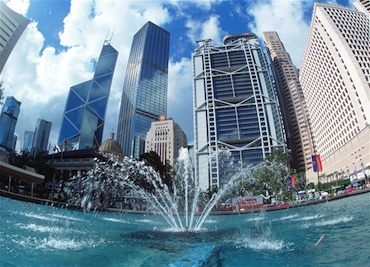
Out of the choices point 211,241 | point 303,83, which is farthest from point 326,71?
point 211,241

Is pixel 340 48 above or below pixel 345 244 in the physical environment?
above

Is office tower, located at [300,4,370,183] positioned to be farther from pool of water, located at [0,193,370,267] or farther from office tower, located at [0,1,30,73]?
office tower, located at [0,1,30,73]

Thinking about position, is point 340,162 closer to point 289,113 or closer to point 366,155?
point 366,155

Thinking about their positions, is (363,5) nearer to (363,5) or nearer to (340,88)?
(363,5)

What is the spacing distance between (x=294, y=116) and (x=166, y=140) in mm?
75364

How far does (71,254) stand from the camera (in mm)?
11500

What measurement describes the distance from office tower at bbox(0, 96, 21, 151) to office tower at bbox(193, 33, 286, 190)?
10751cm

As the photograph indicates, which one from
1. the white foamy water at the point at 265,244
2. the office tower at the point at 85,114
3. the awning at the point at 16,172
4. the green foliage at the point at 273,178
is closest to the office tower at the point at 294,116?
the green foliage at the point at 273,178

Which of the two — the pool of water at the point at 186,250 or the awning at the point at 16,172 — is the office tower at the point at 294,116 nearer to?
the awning at the point at 16,172

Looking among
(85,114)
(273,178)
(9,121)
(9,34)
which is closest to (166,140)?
(85,114)

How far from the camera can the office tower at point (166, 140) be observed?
16362cm

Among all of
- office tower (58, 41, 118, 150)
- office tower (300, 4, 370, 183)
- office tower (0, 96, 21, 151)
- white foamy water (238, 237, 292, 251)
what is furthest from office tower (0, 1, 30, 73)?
office tower (58, 41, 118, 150)

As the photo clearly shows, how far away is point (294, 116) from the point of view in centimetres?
17662

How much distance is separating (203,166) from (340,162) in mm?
66412
